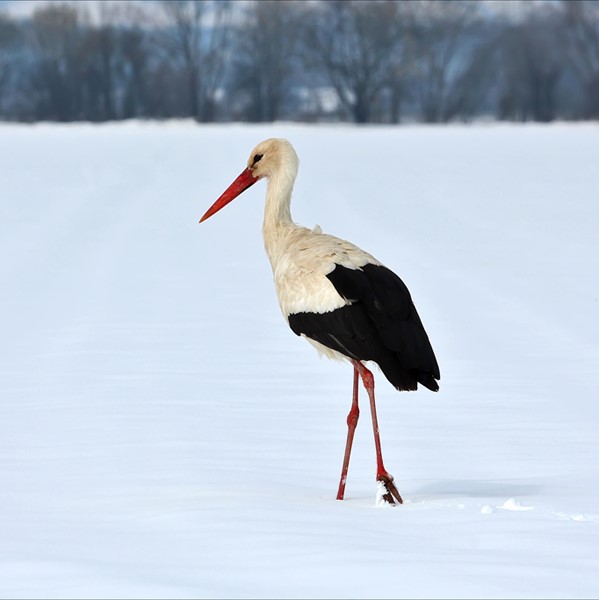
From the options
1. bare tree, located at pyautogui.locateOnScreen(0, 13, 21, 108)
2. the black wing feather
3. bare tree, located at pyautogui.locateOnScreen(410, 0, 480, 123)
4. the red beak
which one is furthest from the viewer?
bare tree, located at pyautogui.locateOnScreen(0, 13, 21, 108)

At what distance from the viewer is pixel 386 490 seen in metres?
4.51

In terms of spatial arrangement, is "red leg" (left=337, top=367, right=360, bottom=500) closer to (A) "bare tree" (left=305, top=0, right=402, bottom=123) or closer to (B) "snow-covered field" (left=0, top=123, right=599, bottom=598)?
(B) "snow-covered field" (left=0, top=123, right=599, bottom=598)

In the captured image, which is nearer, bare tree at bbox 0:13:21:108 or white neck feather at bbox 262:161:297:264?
white neck feather at bbox 262:161:297:264

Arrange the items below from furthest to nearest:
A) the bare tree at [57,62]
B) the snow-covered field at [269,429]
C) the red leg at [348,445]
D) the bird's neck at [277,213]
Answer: the bare tree at [57,62] → the bird's neck at [277,213] → the red leg at [348,445] → the snow-covered field at [269,429]

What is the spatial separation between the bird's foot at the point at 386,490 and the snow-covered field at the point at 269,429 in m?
0.07

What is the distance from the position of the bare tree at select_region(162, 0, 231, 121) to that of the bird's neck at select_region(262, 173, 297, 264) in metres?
80.0

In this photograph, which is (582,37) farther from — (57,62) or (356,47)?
(57,62)

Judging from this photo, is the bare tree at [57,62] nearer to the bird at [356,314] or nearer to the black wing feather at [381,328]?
the bird at [356,314]

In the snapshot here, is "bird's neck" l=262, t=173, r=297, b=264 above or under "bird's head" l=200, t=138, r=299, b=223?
under

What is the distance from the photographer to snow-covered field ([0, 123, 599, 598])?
11.5 feet

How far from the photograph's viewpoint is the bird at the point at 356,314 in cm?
448

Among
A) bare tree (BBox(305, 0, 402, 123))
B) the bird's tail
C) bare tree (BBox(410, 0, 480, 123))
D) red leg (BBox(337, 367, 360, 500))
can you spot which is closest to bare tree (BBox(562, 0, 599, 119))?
bare tree (BBox(410, 0, 480, 123))

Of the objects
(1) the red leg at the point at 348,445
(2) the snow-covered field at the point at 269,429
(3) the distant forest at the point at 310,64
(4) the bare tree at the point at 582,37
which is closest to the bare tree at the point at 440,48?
(3) the distant forest at the point at 310,64

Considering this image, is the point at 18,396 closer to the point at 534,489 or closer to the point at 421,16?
the point at 534,489
